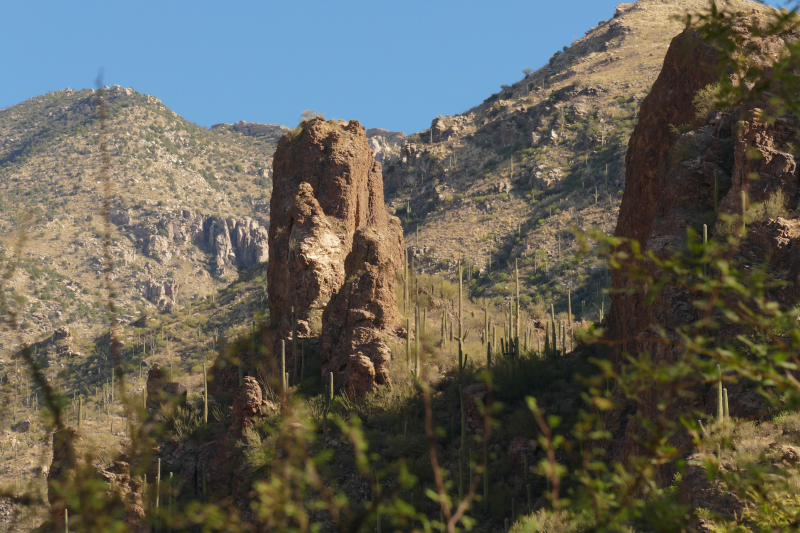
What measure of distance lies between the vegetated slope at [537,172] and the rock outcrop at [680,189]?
2416 cm

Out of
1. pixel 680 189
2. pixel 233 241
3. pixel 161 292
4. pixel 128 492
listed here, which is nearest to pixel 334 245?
pixel 680 189

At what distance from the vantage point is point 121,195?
106 meters

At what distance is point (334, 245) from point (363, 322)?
4743mm

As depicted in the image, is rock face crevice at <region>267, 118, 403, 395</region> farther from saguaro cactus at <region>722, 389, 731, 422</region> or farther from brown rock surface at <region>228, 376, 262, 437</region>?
saguaro cactus at <region>722, 389, 731, 422</region>

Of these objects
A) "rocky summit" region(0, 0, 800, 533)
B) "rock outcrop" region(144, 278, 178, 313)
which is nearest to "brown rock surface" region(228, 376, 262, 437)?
"rocky summit" region(0, 0, 800, 533)

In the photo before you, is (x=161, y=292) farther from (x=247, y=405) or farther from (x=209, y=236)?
(x=247, y=405)

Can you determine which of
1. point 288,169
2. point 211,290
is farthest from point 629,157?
point 211,290

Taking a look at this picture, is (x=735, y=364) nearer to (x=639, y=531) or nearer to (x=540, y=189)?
(x=639, y=531)

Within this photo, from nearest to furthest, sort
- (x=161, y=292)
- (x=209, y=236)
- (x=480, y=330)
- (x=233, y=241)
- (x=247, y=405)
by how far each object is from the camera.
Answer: (x=247, y=405) < (x=480, y=330) < (x=161, y=292) < (x=209, y=236) < (x=233, y=241)

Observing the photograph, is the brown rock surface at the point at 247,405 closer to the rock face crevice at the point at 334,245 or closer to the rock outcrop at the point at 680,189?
the rock face crevice at the point at 334,245

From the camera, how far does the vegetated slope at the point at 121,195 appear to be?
82.8 meters

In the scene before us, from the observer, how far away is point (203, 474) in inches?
1025

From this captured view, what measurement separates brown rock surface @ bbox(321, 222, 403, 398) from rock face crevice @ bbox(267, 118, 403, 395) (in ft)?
0.12

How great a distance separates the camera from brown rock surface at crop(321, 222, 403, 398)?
2691cm
